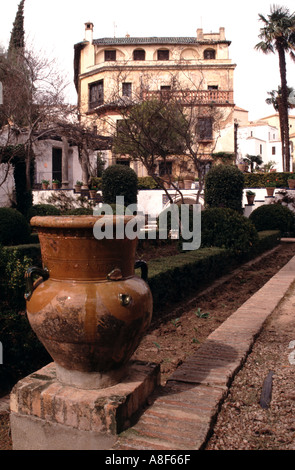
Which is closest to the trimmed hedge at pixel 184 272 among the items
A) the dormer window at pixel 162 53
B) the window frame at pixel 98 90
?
the window frame at pixel 98 90

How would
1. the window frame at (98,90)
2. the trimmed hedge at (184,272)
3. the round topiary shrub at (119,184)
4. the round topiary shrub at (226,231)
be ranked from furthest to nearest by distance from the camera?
the window frame at (98,90)
the round topiary shrub at (119,184)
the round topiary shrub at (226,231)
the trimmed hedge at (184,272)

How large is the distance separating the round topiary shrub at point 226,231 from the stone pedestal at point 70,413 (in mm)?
5953

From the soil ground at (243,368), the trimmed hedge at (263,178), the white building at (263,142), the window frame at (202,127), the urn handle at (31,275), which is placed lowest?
the soil ground at (243,368)

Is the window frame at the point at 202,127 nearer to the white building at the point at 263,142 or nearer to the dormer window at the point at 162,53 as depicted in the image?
the dormer window at the point at 162,53

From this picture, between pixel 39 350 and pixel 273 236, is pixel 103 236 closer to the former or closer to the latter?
pixel 39 350

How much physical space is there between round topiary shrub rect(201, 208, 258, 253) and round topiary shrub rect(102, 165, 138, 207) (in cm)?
439

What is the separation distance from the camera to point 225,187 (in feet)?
37.7

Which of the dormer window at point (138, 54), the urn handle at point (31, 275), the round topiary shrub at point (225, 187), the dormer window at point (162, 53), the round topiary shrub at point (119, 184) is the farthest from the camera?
the dormer window at point (138, 54)

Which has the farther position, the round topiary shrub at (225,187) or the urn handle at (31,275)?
the round topiary shrub at (225,187)

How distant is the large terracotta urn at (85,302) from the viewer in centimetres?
204

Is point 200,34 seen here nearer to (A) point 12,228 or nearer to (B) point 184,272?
(A) point 12,228

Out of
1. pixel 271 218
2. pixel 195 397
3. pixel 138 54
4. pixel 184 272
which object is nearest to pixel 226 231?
pixel 184 272

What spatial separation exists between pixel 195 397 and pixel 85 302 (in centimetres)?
88

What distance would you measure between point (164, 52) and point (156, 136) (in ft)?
90.3
